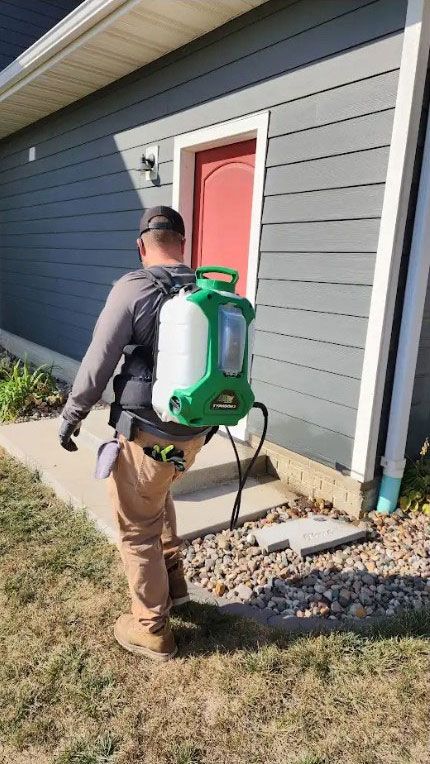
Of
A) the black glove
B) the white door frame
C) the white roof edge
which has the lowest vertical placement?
the black glove

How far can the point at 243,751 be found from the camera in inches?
72.4

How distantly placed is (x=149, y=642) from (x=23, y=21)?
8.83 m

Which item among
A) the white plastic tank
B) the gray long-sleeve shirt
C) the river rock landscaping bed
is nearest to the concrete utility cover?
the river rock landscaping bed

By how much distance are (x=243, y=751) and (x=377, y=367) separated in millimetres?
2147

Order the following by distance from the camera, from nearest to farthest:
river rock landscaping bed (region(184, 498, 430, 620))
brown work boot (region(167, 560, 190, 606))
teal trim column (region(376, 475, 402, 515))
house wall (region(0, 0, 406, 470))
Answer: brown work boot (region(167, 560, 190, 606))
river rock landscaping bed (region(184, 498, 430, 620))
house wall (region(0, 0, 406, 470))
teal trim column (region(376, 475, 402, 515))

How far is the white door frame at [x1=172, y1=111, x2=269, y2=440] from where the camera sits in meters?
3.92

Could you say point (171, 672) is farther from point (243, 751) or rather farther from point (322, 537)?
point (322, 537)

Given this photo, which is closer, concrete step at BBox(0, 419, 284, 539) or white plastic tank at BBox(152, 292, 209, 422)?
white plastic tank at BBox(152, 292, 209, 422)

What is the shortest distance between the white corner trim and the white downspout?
0.10 meters

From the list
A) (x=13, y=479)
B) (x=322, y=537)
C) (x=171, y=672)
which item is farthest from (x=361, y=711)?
(x=13, y=479)

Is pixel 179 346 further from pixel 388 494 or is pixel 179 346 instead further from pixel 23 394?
pixel 23 394

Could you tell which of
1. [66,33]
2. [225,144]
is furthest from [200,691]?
[66,33]

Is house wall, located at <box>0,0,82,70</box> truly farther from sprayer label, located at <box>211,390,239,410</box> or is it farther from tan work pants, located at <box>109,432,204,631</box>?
sprayer label, located at <box>211,390,239,410</box>

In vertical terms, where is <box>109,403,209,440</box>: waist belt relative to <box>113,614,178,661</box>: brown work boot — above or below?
above
